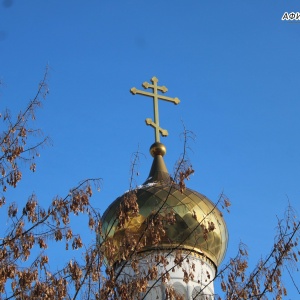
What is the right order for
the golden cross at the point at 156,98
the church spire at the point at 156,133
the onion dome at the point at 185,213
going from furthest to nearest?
the golden cross at the point at 156,98 < the church spire at the point at 156,133 < the onion dome at the point at 185,213

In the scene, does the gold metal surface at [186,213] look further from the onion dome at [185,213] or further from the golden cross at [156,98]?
the golden cross at [156,98]

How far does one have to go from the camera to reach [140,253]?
21.3ft

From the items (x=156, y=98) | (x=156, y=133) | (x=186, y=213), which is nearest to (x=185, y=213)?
(x=186, y=213)

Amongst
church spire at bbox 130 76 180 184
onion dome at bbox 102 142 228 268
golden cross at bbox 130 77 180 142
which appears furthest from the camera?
golden cross at bbox 130 77 180 142

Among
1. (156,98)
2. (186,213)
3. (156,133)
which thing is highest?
(156,98)

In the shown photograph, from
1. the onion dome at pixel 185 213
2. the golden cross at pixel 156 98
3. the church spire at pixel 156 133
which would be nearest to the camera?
the onion dome at pixel 185 213

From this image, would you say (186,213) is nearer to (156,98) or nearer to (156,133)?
(156,133)

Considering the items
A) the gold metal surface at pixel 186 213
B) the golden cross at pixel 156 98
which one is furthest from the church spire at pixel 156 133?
the gold metal surface at pixel 186 213

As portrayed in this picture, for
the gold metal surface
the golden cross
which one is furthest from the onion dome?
the golden cross

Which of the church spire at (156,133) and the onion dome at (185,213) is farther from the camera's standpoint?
the church spire at (156,133)

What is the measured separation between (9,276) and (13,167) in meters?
1.03

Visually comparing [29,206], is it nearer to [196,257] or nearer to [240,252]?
[240,252]

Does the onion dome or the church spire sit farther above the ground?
the church spire

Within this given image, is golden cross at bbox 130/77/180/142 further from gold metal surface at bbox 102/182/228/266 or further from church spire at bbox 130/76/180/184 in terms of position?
gold metal surface at bbox 102/182/228/266
